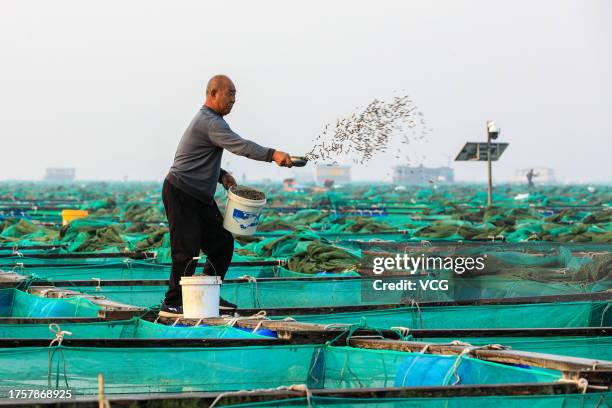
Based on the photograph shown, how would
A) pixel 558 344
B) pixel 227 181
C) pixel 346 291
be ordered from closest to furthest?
pixel 558 344
pixel 227 181
pixel 346 291

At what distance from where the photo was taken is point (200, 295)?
671cm

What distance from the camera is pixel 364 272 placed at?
10766mm

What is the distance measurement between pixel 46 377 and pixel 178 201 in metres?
2.18

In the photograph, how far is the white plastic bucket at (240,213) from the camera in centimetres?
713

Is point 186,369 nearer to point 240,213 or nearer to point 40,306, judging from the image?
point 240,213

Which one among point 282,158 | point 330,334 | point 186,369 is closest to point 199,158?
point 282,158

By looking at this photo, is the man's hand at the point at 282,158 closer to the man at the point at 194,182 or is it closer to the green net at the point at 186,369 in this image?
the man at the point at 194,182

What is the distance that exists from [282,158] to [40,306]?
2436 millimetres

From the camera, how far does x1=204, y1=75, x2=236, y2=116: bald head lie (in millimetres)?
7109

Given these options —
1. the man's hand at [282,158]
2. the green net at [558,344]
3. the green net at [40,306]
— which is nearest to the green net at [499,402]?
the green net at [558,344]

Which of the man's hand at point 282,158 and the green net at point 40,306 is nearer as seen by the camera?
the man's hand at point 282,158

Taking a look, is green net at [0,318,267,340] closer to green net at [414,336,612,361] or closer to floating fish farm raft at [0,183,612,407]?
floating fish farm raft at [0,183,612,407]

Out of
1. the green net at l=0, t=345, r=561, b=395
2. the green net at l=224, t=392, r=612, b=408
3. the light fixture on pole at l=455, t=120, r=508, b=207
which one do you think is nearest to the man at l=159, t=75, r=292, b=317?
the green net at l=0, t=345, r=561, b=395

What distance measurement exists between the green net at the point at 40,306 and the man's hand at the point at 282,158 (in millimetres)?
1642
